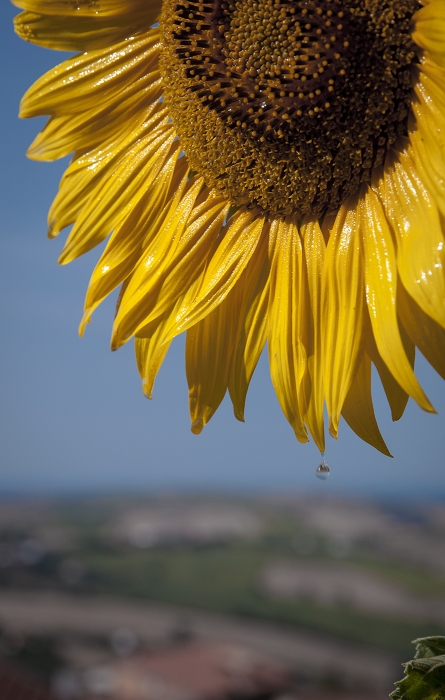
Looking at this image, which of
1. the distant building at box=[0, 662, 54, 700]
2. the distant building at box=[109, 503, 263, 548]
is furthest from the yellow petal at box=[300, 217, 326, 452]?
the distant building at box=[109, 503, 263, 548]

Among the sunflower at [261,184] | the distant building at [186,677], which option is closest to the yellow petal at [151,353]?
the sunflower at [261,184]

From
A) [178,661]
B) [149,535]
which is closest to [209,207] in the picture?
[178,661]

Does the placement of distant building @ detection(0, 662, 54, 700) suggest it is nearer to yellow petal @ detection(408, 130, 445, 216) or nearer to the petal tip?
the petal tip

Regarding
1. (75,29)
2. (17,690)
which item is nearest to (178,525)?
(17,690)

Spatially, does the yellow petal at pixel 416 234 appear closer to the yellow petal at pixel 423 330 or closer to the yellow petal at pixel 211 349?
the yellow petal at pixel 423 330

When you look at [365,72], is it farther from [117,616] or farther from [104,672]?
[117,616]

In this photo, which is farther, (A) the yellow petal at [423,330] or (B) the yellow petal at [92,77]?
(B) the yellow petal at [92,77]
